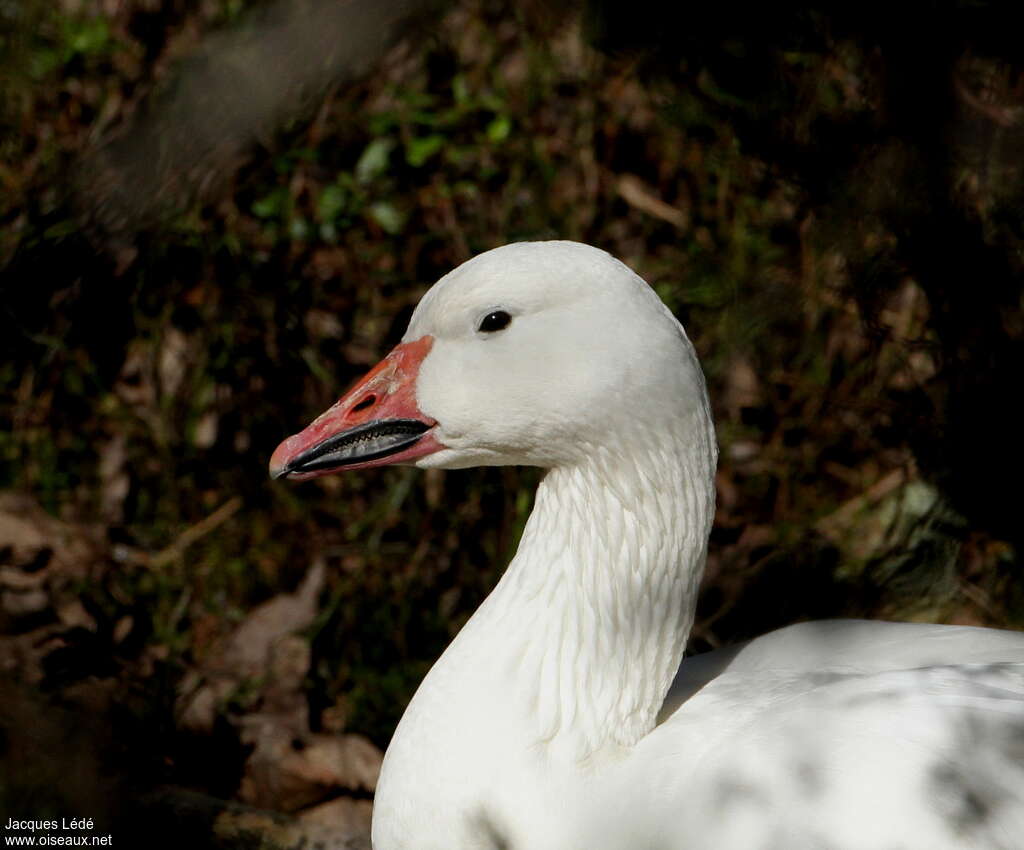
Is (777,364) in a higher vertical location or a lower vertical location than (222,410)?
lower

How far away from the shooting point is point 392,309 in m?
4.38

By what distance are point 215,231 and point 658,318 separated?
7.31 ft

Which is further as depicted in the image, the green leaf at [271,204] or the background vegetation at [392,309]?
the green leaf at [271,204]

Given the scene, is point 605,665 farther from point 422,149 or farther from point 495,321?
point 422,149

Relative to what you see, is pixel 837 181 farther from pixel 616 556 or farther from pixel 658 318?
pixel 616 556

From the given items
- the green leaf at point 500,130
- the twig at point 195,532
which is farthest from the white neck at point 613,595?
the green leaf at point 500,130

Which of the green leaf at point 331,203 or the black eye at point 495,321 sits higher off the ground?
the black eye at point 495,321

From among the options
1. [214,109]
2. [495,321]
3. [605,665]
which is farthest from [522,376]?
[214,109]

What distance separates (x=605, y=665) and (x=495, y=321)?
683 mm

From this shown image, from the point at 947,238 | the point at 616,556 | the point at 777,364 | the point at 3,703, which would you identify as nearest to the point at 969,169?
the point at 947,238

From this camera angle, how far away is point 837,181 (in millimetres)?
3215

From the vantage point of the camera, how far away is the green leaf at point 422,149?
4.44 m

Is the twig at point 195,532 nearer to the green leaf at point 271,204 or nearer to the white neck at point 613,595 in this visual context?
the green leaf at point 271,204

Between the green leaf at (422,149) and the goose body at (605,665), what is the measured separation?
2.00 m
